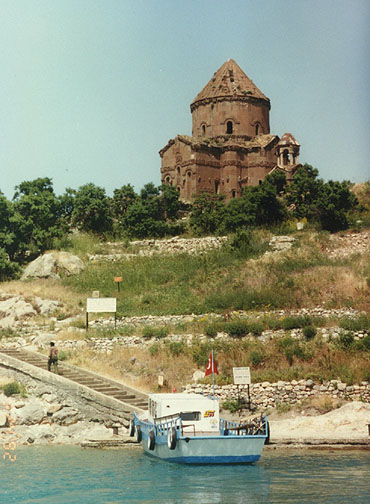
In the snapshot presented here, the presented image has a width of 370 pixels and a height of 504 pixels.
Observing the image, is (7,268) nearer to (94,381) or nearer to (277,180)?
(94,381)

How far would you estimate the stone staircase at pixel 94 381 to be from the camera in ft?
86.7

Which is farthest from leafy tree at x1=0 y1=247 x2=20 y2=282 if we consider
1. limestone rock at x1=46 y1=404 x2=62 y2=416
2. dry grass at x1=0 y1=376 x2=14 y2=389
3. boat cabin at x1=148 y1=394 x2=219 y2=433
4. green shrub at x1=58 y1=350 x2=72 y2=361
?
boat cabin at x1=148 y1=394 x2=219 y2=433

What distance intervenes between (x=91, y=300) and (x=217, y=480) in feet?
58.2

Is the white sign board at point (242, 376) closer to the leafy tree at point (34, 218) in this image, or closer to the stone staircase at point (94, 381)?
the stone staircase at point (94, 381)

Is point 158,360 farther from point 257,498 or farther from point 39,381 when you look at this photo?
point 257,498

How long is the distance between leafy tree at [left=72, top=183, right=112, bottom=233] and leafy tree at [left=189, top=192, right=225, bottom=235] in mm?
6463

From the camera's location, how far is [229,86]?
58.4 m

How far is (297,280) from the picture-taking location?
35531 millimetres

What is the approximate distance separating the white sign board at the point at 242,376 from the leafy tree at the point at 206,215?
22.0m

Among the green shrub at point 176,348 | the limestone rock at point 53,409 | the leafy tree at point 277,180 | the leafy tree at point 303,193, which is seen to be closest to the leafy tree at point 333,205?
the leafy tree at point 303,193

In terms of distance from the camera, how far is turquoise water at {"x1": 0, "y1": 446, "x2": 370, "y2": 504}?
15.4 meters

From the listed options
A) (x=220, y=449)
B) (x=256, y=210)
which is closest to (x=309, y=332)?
(x=220, y=449)

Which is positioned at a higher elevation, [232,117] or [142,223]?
[232,117]

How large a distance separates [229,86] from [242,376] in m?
38.6
